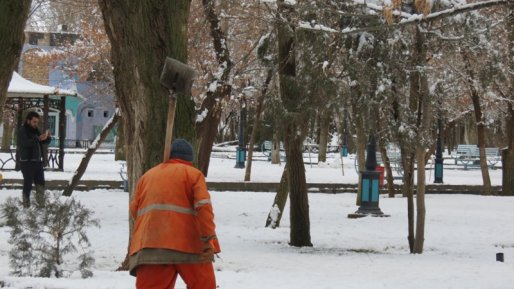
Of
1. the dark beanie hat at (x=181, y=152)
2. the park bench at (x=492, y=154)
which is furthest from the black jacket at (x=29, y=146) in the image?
the park bench at (x=492, y=154)

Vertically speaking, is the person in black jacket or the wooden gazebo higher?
the wooden gazebo

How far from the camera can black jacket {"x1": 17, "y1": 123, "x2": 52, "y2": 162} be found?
1365 cm

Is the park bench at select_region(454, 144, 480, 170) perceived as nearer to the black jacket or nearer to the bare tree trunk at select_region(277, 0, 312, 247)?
the bare tree trunk at select_region(277, 0, 312, 247)

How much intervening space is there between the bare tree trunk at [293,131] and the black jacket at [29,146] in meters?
4.26

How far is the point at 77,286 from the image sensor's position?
24.0ft

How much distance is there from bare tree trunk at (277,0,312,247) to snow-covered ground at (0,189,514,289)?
0.36 metres

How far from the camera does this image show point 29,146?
44.8 feet

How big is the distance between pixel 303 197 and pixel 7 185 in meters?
11.5

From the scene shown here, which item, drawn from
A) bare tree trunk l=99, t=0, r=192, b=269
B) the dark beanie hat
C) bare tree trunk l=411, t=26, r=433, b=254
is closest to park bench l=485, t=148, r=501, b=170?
bare tree trunk l=411, t=26, r=433, b=254

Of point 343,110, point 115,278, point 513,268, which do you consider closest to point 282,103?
point 343,110

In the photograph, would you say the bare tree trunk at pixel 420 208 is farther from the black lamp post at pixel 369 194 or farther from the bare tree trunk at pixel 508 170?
the bare tree trunk at pixel 508 170

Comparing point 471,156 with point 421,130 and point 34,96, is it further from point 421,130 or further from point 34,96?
point 421,130

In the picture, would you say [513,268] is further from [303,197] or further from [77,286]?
[77,286]

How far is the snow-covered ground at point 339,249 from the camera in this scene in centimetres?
834
